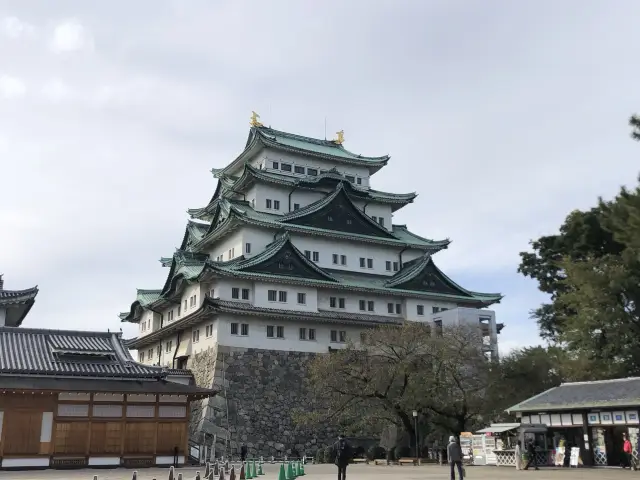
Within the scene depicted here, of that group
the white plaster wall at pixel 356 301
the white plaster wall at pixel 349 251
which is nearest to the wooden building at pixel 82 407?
the white plaster wall at pixel 356 301

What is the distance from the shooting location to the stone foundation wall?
3753 cm

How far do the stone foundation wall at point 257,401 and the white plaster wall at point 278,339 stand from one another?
452 millimetres

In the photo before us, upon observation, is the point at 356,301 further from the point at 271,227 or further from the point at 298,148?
the point at 298,148

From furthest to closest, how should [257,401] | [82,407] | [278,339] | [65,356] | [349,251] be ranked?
[349,251] → [278,339] → [257,401] → [65,356] → [82,407]

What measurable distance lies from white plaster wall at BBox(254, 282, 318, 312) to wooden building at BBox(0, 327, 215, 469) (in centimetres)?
1231

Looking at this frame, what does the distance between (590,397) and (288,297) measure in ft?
71.3

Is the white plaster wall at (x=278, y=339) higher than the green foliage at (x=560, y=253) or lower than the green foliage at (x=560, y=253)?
lower

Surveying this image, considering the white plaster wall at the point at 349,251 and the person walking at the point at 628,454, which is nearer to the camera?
the person walking at the point at 628,454

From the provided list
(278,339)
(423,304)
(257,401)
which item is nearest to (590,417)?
(257,401)

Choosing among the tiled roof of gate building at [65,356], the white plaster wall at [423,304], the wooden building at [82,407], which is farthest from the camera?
the white plaster wall at [423,304]

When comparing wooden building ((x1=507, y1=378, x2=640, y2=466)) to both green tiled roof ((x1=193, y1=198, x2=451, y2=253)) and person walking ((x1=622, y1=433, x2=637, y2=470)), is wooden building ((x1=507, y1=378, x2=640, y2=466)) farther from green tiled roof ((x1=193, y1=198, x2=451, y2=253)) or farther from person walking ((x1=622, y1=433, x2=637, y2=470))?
green tiled roof ((x1=193, y1=198, x2=451, y2=253))

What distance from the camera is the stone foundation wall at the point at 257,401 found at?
37531 mm

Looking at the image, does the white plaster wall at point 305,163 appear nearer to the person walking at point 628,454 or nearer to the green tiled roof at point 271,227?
the green tiled roof at point 271,227

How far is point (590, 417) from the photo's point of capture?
26.1 metres
